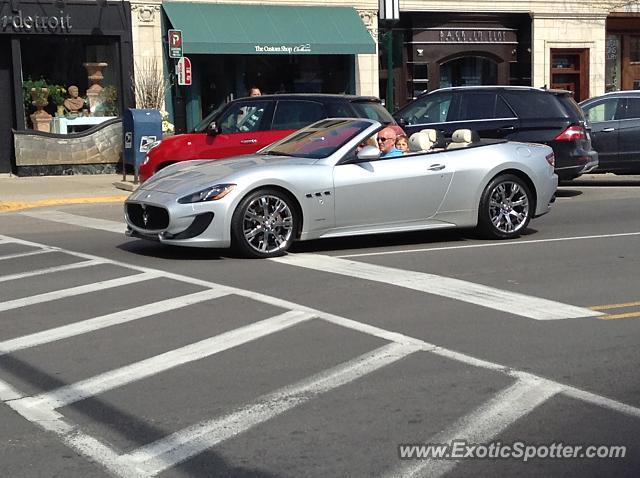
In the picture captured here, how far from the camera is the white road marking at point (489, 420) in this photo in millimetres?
4441

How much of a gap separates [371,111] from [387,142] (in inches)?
161

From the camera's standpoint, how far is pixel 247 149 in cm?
1500

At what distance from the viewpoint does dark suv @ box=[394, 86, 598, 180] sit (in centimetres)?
1565

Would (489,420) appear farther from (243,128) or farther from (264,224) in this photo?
(243,128)

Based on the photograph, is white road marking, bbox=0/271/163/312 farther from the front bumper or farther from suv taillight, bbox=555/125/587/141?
suv taillight, bbox=555/125/587/141

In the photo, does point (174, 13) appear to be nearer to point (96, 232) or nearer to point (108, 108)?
point (108, 108)

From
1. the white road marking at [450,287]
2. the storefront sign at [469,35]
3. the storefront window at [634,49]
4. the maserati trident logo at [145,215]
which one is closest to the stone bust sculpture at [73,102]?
the storefront sign at [469,35]

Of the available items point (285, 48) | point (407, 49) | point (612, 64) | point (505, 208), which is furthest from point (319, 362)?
point (612, 64)

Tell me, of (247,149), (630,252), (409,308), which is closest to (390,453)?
(409,308)

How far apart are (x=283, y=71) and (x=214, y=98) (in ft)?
6.29

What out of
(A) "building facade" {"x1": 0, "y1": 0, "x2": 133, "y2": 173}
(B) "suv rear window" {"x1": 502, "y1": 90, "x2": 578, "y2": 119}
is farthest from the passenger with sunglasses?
(A) "building facade" {"x1": 0, "y1": 0, "x2": 133, "y2": 173}

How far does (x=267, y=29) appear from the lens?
22.9 meters

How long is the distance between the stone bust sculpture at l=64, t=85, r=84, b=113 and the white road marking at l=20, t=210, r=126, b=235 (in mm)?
6830

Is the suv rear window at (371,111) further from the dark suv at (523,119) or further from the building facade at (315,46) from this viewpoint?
the building facade at (315,46)
